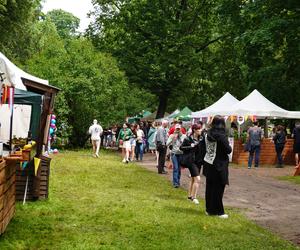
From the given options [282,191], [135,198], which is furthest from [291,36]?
[135,198]

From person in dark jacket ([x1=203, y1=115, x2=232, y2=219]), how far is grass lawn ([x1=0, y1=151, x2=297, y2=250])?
371mm

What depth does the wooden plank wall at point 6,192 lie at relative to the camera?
6863mm

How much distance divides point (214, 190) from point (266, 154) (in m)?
14.1

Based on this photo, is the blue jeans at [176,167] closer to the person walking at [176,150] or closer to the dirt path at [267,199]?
the person walking at [176,150]

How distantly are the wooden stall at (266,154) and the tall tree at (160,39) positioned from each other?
1157cm

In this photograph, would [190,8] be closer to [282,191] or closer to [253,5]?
[253,5]

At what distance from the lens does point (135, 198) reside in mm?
11320

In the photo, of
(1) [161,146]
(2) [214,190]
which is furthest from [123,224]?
(1) [161,146]

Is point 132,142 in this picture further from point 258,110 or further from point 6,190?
point 6,190

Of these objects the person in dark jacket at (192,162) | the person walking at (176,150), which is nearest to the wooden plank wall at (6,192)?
the person in dark jacket at (192,162)

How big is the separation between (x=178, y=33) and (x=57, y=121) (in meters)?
11.6

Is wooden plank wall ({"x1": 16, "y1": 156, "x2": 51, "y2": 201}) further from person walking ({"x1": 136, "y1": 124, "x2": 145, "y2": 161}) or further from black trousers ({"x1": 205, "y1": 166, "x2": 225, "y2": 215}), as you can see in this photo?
person walking ({"x1": 136, "y1": 124, "x2": 145, "y2": 161})

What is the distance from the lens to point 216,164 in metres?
9.55

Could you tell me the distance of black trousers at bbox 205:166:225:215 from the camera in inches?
377
